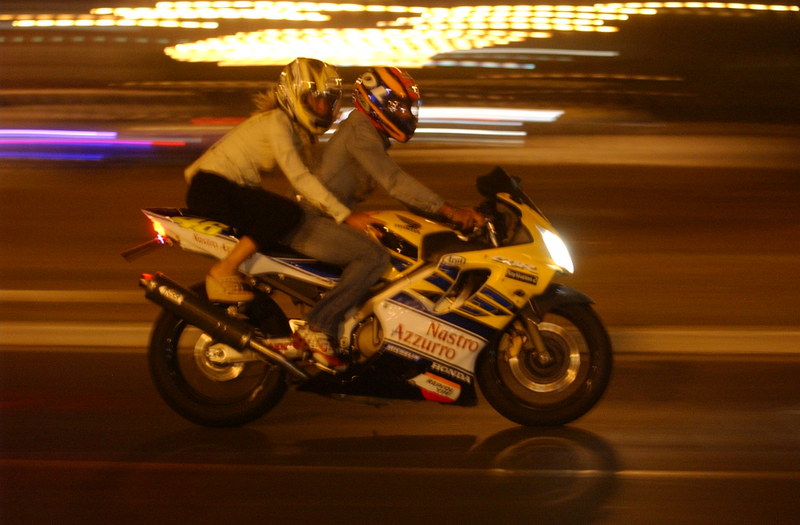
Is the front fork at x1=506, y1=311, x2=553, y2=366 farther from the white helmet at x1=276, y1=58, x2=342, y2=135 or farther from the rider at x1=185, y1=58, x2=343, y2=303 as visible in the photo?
the white helmet at x1=276, y1=58, x2=342, y2=135

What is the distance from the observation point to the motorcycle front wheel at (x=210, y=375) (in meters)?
5.64

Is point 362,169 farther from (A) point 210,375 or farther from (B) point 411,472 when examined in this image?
(B) point 411,472

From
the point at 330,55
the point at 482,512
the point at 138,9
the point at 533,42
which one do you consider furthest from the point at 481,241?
the point at 138,9

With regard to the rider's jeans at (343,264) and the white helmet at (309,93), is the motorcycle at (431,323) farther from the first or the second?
the white helmet at (309,93)

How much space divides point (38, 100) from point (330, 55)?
925 inches

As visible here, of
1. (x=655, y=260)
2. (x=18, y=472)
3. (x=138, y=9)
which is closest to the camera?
(x=18, y=472)

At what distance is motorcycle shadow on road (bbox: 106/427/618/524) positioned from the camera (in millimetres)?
→ 4613

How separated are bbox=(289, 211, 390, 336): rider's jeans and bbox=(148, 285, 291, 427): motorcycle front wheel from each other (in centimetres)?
35

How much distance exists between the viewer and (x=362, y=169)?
5645mm

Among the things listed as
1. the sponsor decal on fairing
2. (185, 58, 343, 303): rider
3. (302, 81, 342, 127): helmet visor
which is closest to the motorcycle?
the sponsor decal on fairing

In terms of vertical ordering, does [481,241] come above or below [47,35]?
above

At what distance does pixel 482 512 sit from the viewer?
455 cm

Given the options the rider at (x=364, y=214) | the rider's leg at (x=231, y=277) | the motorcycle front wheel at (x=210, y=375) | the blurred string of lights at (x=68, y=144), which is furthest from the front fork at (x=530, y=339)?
the blurred string of lights at (x=68, y=144)

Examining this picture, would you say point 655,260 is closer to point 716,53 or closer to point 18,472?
point 18,472
